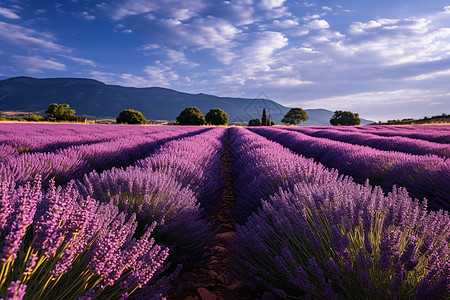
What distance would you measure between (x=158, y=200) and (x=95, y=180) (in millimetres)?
691

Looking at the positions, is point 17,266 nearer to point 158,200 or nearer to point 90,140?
point 158,200

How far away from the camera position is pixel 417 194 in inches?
116

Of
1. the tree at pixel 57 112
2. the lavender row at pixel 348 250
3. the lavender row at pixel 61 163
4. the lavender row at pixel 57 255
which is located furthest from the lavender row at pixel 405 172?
the tree at pixel 57 112

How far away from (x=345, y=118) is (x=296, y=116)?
14.8m

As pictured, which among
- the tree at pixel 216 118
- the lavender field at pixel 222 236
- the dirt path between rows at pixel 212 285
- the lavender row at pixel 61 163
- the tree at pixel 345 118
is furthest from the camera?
the tree at pixel 345 118

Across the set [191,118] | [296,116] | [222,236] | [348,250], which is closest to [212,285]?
[222,236]

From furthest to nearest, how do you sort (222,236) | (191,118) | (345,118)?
1. (345,118)
2. (191,118)
3. (222,236)

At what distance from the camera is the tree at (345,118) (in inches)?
2773

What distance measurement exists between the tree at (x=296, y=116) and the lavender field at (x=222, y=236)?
264 ft

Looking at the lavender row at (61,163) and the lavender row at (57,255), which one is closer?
the lavender row at (57,255)

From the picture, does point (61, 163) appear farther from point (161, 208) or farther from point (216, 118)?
point (216, 118)

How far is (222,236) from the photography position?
2773 mm

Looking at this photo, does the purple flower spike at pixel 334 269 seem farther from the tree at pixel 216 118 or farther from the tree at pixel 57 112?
the tree at pixel 216 118

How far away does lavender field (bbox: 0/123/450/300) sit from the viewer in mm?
884
